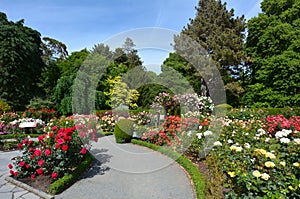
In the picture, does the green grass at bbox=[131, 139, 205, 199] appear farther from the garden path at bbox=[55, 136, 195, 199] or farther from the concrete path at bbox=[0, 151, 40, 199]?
the concrete path at bbox=[0, 151, 40, 199]

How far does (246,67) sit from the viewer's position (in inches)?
656

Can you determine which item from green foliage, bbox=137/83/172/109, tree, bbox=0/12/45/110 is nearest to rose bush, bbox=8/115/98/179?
green foliage, bbox=137/83/172/109

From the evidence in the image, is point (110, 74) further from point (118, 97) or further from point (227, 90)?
point (227, 90)

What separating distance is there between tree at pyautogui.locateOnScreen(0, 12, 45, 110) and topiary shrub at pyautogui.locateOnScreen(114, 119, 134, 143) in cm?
1241

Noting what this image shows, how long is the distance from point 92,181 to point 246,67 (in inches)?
635

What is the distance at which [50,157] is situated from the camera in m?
3.64

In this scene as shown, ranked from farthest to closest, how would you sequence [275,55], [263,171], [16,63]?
1. [16,63]
2. [275,55]
3. [263,171]

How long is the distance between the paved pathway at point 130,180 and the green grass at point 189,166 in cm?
11

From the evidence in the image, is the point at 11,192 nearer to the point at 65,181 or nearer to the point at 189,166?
the point at 65,181

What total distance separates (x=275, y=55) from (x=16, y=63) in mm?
19618

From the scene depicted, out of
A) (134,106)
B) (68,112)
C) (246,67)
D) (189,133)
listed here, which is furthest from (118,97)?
(189,133)

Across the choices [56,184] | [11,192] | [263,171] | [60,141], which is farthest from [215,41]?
→ [11,192]

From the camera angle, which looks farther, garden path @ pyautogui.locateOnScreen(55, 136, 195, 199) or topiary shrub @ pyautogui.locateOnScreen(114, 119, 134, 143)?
topiary shrub @ pyautogui.locateOnScreen(114, 119, 134, 143)

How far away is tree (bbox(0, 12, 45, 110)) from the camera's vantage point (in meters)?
16.0
